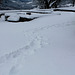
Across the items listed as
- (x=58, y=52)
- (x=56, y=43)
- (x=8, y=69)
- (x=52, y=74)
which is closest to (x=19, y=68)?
(x=8, y=69)

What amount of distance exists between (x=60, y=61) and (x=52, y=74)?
51 cm

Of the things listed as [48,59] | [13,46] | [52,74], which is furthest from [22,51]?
[52,74]

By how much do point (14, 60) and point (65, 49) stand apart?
144 cm

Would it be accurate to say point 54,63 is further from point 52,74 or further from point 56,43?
point 56,43

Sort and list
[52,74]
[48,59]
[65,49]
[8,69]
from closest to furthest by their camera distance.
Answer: [52,74], [8,69], [48,59], [65,49]

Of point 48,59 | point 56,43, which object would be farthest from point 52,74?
point 56,43

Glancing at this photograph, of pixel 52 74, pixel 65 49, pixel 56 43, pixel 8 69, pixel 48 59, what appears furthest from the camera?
pixel 56 43

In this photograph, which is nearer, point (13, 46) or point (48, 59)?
point (48, 59)

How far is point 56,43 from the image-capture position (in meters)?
3.78

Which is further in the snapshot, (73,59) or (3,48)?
(3,48)

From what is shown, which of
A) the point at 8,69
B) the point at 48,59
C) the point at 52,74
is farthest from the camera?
the point at 48,59

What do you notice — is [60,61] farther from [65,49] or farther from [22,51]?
[22,51]

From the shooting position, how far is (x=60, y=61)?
2.61 meters

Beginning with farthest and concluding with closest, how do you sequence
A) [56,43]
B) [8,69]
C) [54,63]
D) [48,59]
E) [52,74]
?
1. [56,43]
2. [48,59]
3. [54,63]
4. [8,69]
5. [52,74]
